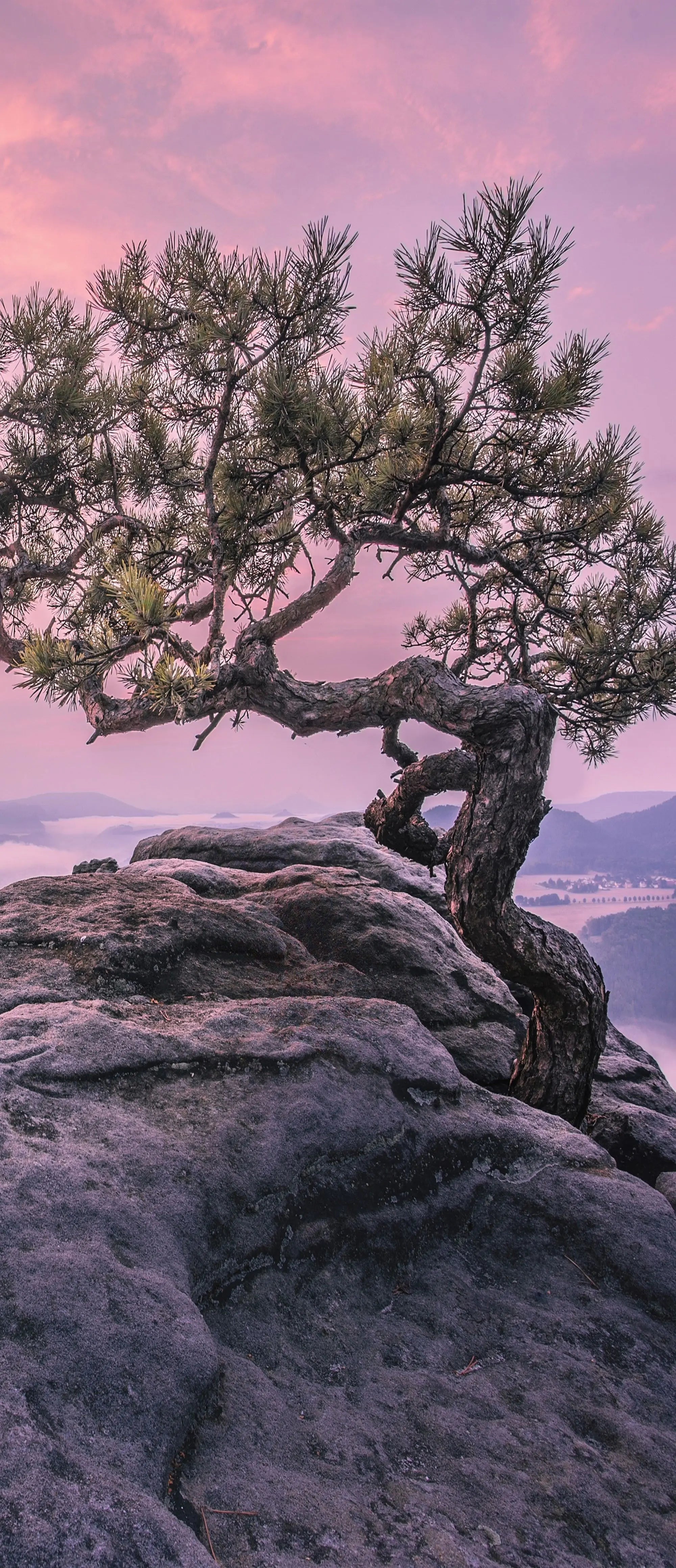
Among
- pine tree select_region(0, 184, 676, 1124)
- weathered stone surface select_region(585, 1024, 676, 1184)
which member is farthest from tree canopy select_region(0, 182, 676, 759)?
weathered stone surface select_region(585, 1024, 676, 1184)

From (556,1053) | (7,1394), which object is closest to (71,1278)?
(7,1394)

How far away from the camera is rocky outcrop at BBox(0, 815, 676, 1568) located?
7.33 ft

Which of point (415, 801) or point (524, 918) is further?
point (415, 801)

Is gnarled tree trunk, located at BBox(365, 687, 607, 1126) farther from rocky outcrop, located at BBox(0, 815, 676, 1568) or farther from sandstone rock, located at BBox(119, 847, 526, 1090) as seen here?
rocky outcrop, located at BBox(0, 815, 676, 1568)

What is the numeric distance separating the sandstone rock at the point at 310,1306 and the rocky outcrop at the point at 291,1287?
0.03 feet

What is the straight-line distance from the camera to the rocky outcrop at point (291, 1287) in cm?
223

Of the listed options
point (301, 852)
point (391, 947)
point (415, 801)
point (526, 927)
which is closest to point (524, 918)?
point (526, 927)

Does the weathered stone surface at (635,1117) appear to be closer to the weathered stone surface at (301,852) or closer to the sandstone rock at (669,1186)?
the sandstone rock at (669,1186)

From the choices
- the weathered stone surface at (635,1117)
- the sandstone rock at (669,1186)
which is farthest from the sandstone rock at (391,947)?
the sandstone rock at (669,1186)

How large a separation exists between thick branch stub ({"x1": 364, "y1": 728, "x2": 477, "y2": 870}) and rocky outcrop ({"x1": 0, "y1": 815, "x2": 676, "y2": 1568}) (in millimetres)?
1915

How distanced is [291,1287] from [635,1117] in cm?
339

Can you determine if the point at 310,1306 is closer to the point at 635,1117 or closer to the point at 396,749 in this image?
the point at 635,1117

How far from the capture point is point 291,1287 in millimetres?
3158

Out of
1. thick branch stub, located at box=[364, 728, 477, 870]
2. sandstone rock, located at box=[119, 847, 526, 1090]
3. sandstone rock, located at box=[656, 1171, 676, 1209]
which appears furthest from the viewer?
thick branch stub, located at box=[364, 728, 477, 870]
